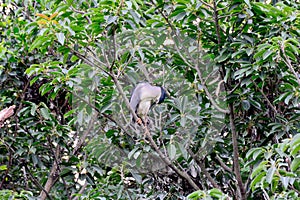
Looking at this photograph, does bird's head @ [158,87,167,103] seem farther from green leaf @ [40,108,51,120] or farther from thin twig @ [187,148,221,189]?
green leaf @ [40,108,51,120]

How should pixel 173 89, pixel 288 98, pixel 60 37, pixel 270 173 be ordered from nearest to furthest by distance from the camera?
1. pixel 270 173
2. pixel 60 37
3. pixel 288 98
4. pixel 173 89

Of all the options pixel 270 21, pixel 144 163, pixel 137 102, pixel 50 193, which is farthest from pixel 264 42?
pixel 50 193

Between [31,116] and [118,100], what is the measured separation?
2.37ft

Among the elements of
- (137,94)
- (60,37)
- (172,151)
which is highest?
(60,37)

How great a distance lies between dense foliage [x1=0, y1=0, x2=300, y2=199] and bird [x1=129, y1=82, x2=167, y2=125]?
5 centimetres

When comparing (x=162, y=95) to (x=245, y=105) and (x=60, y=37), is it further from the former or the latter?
(x=60, y=37)

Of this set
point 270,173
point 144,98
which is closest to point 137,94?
point 144,98

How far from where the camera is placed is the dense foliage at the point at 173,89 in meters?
2.33

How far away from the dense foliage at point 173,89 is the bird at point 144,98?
48mm

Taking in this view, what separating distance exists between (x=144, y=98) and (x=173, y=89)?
0.25 meters

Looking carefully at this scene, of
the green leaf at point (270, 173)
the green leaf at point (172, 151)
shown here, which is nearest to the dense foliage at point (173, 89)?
the green leaf at point (172, 151)

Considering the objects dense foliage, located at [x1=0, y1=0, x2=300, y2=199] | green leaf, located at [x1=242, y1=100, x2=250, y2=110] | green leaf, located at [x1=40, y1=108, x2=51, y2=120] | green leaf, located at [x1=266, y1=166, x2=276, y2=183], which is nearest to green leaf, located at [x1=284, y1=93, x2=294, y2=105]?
dense foliage, located at [x1=0, y1=0, x2=300, y2=199]

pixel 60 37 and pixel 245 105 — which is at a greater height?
pixel 60 37

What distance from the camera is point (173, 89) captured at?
2.69 metres
